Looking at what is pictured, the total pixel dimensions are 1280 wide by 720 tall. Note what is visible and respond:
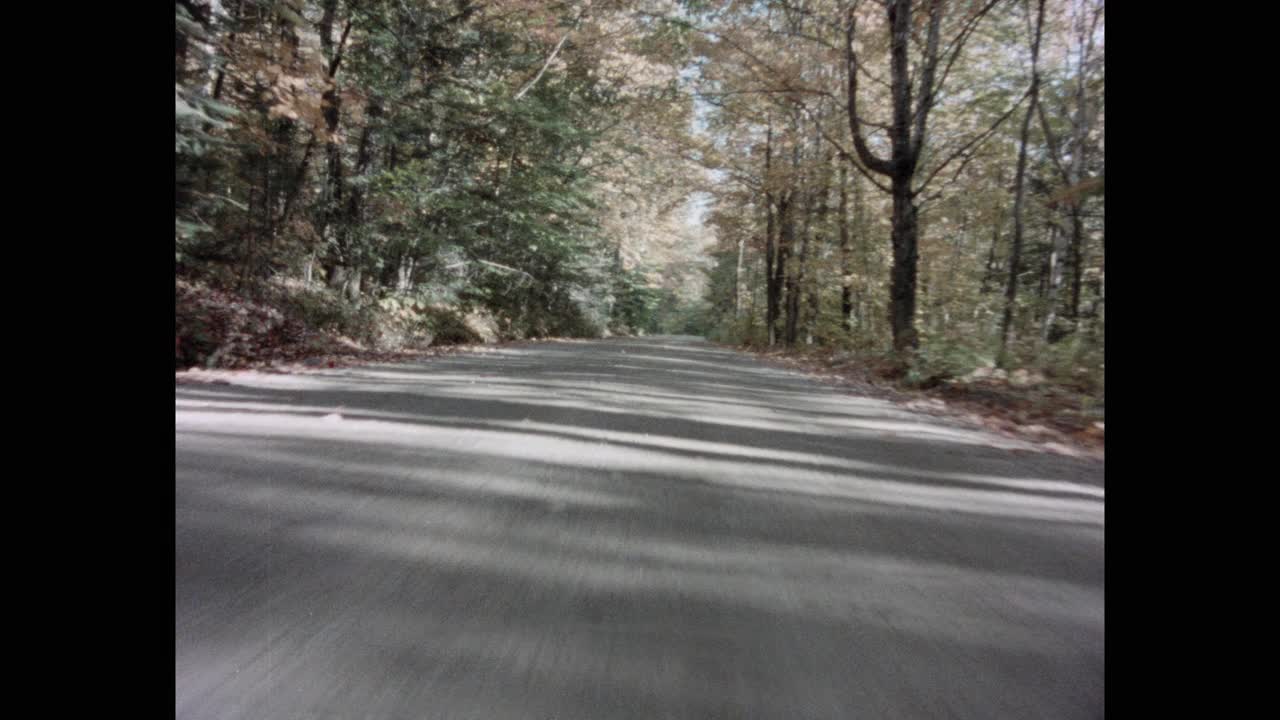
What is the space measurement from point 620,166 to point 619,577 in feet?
72.8

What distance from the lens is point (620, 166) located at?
22469 millimetres

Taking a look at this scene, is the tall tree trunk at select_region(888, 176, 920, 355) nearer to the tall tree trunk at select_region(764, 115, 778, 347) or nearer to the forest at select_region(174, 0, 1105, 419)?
the forest at select_region(174, 0, 1105, 419)

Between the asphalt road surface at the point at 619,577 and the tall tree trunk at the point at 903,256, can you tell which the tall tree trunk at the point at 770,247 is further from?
the asphalt road surface at the point at 619,577

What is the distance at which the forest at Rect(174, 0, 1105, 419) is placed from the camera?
7.38 metres

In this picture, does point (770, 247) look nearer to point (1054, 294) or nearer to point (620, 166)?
point (620, 166)

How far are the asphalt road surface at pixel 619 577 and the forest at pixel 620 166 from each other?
2.90 metres

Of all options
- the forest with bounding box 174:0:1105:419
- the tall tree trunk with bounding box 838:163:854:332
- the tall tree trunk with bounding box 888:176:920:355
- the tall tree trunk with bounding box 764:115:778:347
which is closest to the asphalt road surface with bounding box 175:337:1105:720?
the forest with bounding box 174:0:1105:419

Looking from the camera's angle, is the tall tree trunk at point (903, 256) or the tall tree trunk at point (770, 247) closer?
the tall tree trunk at point (903, 256)

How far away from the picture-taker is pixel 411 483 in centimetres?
276

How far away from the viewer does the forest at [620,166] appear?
290 inches

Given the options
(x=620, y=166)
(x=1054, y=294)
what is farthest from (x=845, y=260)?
(x=620, y=166)

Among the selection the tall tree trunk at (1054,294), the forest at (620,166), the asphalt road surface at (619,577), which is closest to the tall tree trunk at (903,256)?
the forest at (620,166)
